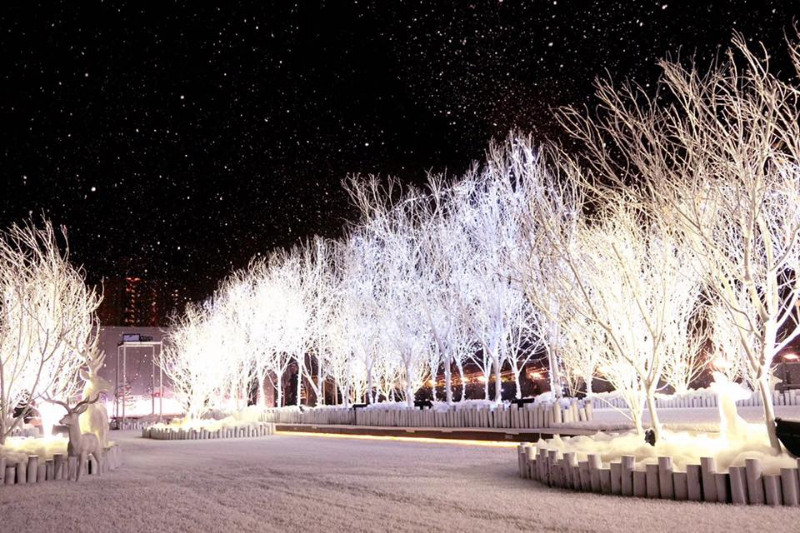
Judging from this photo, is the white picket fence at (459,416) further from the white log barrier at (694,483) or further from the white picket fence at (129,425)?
the white log barrier at (694,483)

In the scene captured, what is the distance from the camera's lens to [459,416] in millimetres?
18875

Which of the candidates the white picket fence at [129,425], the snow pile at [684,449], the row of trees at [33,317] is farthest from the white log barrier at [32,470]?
the white picket fence at [129,425]

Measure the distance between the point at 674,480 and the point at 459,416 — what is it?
1227 centimetres

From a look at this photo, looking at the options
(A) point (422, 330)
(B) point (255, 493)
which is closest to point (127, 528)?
(B) point (255, 493)

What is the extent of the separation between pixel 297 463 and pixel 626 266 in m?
6.49

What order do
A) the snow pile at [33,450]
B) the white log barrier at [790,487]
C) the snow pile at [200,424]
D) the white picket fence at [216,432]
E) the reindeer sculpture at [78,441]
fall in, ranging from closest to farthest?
the white log barrier at [790,487], the snow pile at [33,450], the reindeer sculpture at [78,441], the white picket fence at [216,432], the snow pile at [200,424]

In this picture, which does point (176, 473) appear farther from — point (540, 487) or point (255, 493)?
point (540, 487)

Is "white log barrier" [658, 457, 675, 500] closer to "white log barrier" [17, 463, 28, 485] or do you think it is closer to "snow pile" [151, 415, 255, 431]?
"white log barrier" [17, 463, 28, 485]

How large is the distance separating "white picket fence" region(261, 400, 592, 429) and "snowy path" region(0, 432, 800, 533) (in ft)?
16.4

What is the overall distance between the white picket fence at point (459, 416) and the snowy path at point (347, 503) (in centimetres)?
501

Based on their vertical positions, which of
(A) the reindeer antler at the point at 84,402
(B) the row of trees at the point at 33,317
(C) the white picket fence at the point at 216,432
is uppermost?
(B) the row of trees at the point at 33,317

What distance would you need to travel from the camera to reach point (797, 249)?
9367 millimetres

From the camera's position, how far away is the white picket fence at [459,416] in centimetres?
1712

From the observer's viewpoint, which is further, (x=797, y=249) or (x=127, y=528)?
(x=797, y=249)
